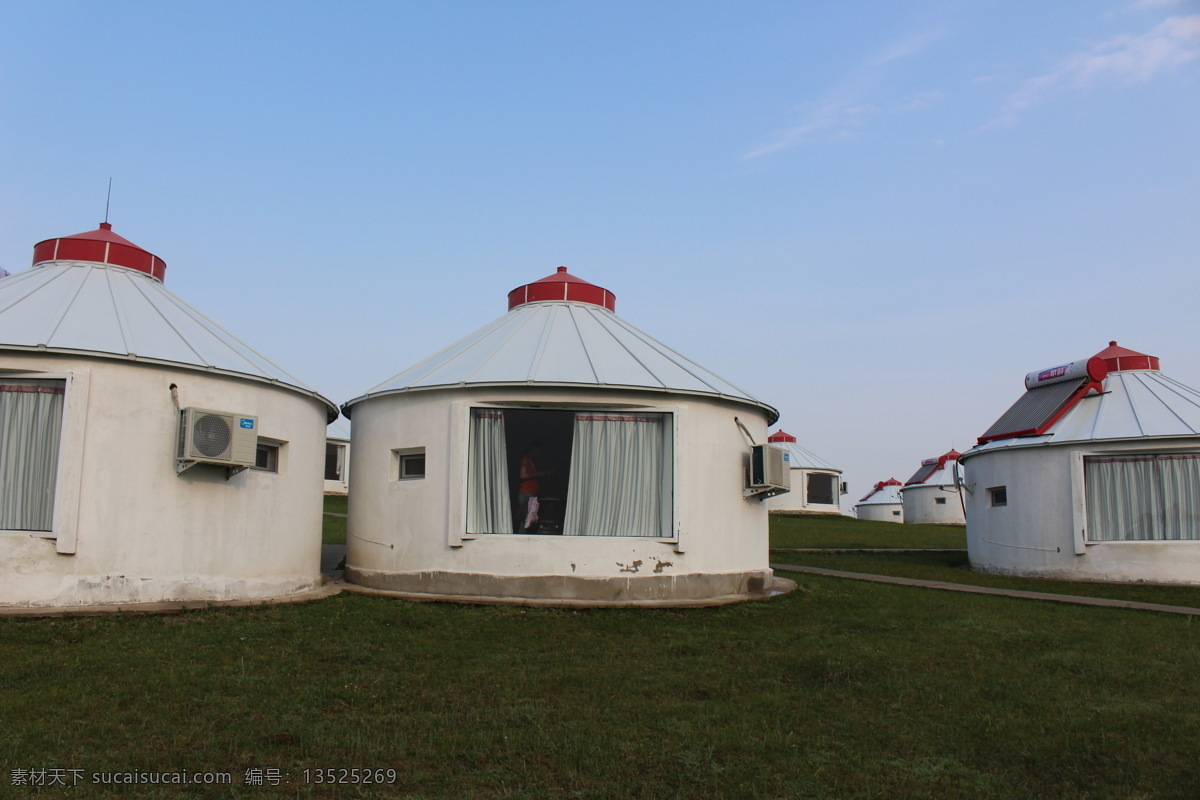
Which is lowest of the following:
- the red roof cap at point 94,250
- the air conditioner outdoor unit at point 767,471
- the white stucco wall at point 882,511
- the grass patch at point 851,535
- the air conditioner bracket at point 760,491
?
the grass patch at point 851,535

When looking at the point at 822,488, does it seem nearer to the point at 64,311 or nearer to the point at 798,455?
the point at 798,455

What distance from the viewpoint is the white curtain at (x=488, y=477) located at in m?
12.5

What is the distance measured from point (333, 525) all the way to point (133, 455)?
1469cm

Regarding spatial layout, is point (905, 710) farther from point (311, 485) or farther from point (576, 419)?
point (311, 485)

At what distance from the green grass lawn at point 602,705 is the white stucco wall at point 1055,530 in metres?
6.43

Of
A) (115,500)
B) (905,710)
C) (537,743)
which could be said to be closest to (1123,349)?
(905,710)

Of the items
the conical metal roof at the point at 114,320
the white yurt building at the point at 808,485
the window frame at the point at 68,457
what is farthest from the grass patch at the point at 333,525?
the white yurt building at the point at 808,485

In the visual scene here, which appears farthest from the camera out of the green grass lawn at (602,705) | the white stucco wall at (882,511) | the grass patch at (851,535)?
the white stucco wall at (882,511)

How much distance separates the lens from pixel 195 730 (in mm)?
6172

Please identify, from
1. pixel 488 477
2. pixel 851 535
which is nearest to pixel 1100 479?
pixel 488 477

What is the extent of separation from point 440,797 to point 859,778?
256 centimetres

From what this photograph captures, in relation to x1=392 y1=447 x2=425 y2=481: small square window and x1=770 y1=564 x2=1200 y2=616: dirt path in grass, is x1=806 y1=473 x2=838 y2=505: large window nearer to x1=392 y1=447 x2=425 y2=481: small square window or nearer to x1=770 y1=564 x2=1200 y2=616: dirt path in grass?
x1=770 y1=564 x2=1200 y2=616: dirt path in grass

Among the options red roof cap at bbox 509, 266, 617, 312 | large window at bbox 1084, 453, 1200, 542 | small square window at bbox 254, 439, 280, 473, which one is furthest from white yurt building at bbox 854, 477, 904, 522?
small square window at bbox 254, 439, 280, 473

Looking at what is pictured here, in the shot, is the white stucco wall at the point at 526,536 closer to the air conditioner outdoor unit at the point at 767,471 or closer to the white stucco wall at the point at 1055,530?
the air conditioner outdoor unit at the point at 767,471
